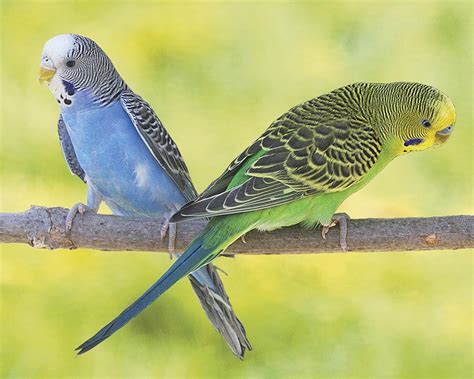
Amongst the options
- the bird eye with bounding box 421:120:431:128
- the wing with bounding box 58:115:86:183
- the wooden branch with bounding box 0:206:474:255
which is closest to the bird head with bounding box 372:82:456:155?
the bird eye with bounding box 421:120:431:128

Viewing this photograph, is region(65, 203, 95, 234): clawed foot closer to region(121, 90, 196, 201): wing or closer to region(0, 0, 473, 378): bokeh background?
region(121, 90, 196, 201): wing

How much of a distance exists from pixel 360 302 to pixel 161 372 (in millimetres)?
699

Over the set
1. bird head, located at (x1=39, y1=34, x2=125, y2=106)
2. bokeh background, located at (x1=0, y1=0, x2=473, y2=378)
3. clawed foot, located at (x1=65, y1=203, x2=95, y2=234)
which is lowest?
bokeh background, located at (x1=0, y1=0, x2=473, y2=378)

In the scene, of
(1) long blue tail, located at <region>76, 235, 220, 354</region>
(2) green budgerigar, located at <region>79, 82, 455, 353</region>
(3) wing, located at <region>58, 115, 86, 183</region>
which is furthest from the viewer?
(3) wing, located at <region>58, 115, 86, 183</region>

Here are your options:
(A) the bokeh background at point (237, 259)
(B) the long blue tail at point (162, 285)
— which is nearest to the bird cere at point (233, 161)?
(B) the long blue tail at point (162, 285)

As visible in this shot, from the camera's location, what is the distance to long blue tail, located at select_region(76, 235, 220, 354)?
1352 mm

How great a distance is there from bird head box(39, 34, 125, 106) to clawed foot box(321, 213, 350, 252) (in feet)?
2.23

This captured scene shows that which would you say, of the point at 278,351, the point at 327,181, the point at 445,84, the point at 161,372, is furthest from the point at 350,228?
the point at 445,84

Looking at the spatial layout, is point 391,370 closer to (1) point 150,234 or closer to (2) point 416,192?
(2) point 416,192

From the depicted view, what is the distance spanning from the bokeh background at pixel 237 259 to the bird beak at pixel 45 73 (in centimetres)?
76

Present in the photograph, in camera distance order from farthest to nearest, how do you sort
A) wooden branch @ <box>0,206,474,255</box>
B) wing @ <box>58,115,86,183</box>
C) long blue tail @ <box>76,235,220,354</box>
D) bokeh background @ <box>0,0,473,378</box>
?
bokeh background @ <box>0,0,473,378</box>
wing @ <box>58,115,86,183</box>
wooden branch @ <box>0,206,474,255</box>
long blue tail @ <box>76,235,220,354</box>

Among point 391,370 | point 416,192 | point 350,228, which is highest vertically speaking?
point 350,228

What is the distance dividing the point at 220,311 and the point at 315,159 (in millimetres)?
459

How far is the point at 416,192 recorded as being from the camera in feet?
8.70
